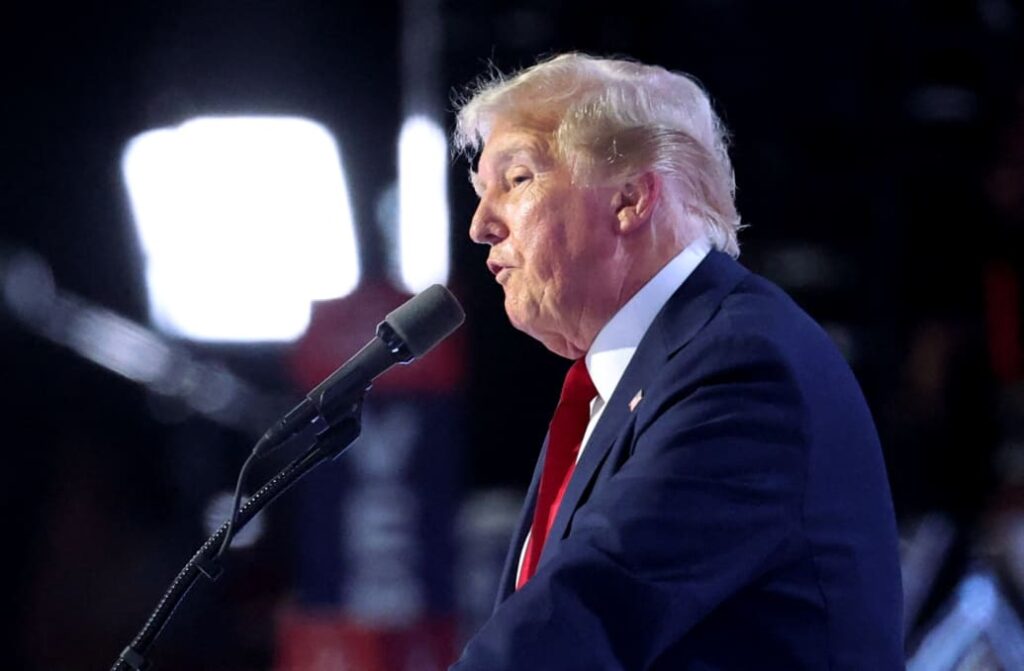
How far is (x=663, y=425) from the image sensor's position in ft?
4.24

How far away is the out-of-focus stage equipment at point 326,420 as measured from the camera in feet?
4.64

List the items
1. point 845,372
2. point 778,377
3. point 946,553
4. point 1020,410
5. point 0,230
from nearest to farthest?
point 778,377, point 845,372, point 946,553, point 1020,410, point 0,230

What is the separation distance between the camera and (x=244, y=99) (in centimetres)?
524

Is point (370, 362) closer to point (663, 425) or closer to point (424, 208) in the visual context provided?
point (663, 425)

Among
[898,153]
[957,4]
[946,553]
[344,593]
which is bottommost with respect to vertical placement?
[946,553]

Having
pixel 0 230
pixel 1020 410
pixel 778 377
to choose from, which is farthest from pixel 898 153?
pixel 0 230

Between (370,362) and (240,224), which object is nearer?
(370,362)

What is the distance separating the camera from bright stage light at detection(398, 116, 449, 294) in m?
4.32

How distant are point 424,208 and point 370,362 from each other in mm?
2964

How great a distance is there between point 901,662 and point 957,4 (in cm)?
307

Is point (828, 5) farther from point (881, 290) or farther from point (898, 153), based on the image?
point (881, 290)

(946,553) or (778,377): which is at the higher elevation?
(778,377)

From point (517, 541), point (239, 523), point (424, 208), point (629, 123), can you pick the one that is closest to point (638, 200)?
point (629, 123)

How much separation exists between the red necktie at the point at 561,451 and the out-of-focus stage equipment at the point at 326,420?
20 centimetres
